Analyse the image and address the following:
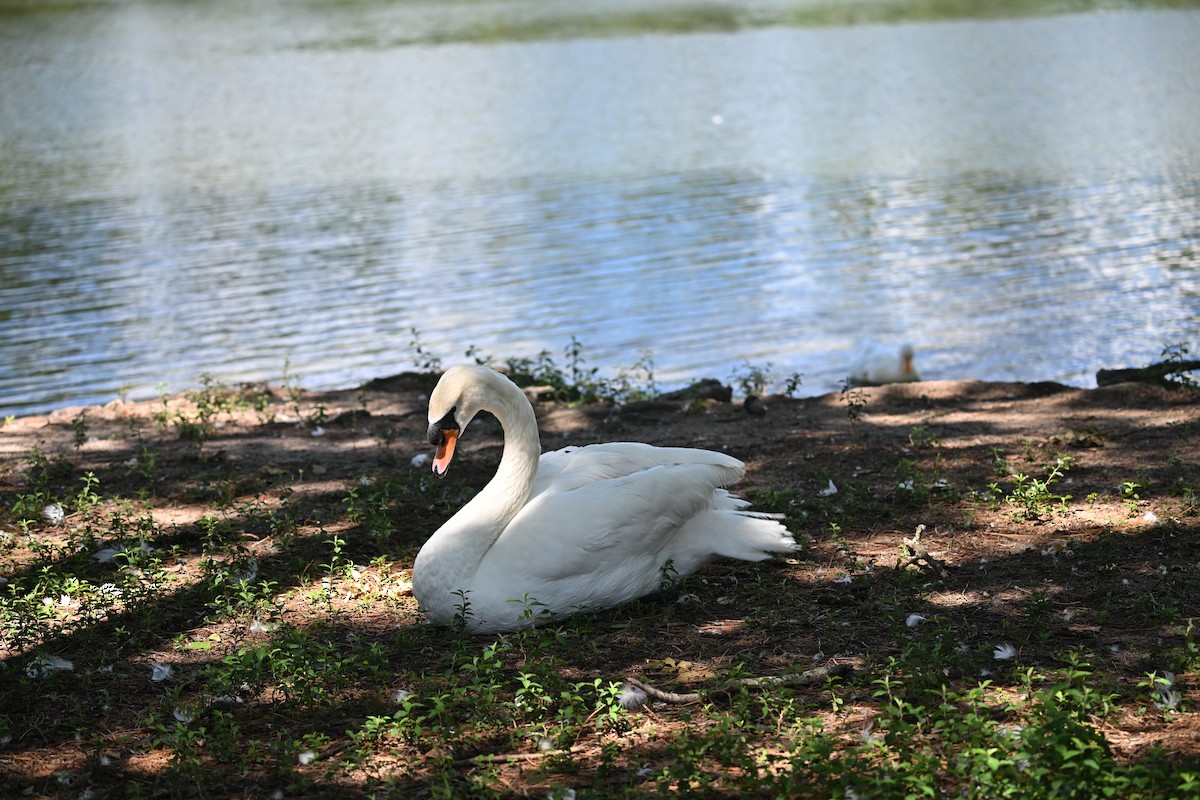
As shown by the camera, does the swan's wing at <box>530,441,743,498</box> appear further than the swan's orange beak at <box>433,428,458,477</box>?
Yes

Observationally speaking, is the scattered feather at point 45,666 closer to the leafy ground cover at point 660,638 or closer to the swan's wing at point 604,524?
the leafy ground cover at point 660,638

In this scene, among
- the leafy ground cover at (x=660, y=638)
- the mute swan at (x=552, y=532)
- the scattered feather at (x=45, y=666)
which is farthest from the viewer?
the mute swan at (x=552, y=532)

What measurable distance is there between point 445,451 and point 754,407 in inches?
159

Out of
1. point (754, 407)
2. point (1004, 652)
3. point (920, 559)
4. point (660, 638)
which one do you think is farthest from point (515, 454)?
point (754, 407)

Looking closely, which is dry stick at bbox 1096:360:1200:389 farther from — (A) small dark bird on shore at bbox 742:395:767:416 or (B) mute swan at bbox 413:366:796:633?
(B) mute swan at bbox 413:366:796:633

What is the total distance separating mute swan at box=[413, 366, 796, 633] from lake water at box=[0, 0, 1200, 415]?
5.48 meters

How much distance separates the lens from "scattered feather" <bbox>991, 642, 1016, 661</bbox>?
15.5 ft

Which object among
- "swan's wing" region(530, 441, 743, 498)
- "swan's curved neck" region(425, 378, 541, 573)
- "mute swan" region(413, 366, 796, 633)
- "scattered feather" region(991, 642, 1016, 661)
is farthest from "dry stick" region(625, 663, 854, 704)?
"swan's wing" region(530, 441, 743, 498)

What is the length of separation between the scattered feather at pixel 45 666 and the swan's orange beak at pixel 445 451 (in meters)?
1.78

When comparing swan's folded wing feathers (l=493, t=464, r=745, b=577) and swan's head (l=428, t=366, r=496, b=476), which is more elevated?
swan's head (l=428, t=366, r=496, b=476)

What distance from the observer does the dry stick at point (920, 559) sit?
18.5ft

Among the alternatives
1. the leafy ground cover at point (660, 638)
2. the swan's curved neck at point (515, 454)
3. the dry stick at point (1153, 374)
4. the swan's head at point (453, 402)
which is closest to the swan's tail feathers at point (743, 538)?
the leafy ground cover at point (660, 638)

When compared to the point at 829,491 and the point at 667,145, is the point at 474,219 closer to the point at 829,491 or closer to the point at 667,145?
the point at 667,145

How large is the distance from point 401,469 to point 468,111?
2308 centimetres
